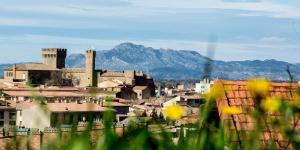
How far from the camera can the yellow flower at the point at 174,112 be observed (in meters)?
2.17

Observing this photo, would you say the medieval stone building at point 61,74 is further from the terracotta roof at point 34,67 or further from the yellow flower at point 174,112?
the yellow flower at point 174,112

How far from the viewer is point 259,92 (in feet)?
6.97

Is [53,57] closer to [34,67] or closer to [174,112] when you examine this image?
[34,67]

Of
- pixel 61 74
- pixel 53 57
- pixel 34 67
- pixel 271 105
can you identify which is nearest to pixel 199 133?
pixel 271 105

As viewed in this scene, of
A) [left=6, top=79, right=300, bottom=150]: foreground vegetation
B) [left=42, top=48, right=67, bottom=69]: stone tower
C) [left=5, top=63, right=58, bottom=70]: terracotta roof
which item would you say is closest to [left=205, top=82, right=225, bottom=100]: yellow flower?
[left=6, top=79, right=300, bottom=150]: foreground vegetation

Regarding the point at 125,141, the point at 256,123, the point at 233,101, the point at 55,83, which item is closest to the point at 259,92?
the point at 256,123

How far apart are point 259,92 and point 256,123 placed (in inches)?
4.3

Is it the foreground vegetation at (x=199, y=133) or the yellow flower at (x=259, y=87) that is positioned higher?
the yellow flower at (x=259, y=87)

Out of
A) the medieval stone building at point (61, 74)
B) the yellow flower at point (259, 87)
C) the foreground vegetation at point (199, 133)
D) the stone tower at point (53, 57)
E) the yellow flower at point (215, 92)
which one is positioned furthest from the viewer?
the stone tower at point (53, 57)

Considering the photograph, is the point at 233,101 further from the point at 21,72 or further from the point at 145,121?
the point at 21,72

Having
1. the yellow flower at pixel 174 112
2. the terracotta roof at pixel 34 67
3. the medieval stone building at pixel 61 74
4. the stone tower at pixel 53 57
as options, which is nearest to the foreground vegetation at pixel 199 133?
the yellow flower at pixel 174 112

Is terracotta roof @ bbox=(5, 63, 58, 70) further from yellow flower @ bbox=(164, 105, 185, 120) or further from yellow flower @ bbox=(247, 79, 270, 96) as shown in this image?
yellow flower @ bbox=(247, 79, 270, 96)

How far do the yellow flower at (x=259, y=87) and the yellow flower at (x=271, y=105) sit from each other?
1.0 inches

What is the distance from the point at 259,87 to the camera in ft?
6.86
